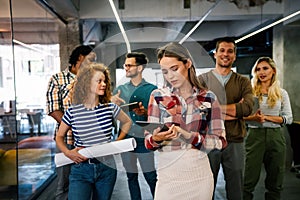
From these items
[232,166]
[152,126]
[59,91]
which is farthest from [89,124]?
[232,166]

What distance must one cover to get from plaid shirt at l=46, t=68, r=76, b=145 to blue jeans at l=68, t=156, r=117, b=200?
0.63 metres

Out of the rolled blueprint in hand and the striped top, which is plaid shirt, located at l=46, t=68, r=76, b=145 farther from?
the rolled blueprint in hand

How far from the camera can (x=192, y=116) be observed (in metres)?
1.68

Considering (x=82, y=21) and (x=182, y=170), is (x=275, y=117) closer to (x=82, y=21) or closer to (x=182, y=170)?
(x=182, y=170)

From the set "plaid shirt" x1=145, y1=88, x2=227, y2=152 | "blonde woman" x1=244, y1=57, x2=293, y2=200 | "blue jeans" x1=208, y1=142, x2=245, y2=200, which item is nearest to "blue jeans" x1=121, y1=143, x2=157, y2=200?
"plaid shirt" x1=145, y1=88, x2=227, y2=152

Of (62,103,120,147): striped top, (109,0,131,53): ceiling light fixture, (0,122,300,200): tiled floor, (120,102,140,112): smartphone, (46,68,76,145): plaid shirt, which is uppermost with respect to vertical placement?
(109,0,131,53): ceiling light fixture

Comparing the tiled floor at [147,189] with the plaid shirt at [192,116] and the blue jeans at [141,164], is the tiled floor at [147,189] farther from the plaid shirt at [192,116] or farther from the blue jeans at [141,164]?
the plaid shirt at [192,116]

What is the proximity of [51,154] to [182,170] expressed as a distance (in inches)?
100

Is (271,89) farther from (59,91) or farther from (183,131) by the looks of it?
(59,91)

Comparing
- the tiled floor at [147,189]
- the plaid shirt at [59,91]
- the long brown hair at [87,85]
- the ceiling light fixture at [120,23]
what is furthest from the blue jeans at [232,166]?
the plaid shirt at [59,91]

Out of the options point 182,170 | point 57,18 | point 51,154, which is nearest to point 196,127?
point 182,170

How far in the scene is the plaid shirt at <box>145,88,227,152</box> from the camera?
1665 mm

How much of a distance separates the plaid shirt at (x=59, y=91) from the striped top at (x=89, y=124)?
0.38 metres

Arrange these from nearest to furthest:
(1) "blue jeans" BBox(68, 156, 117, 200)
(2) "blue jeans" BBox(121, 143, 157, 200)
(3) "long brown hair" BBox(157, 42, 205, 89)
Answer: (3) "long brown hair" BBox(157, 42, 205, 89) → (1) "blue jeans" BBox(68, 156, 117, 200) → (2) "blue jeans" BBox(121, 143, 157, 200)
